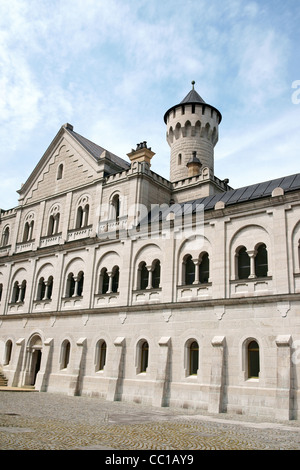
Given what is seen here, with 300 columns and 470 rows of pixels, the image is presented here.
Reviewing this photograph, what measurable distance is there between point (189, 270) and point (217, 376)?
22.5 feet

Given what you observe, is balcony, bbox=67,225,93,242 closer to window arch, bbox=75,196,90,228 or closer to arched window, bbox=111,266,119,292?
window arch, bbox=75,196,90,228

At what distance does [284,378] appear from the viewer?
19.5 m

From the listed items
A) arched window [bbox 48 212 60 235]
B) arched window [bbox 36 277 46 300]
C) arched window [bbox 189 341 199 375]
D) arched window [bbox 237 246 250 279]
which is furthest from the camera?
arched window [bbox 48 212 60 235]

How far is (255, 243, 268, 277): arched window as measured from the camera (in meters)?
22.9

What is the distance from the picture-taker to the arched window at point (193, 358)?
23891 millimetres

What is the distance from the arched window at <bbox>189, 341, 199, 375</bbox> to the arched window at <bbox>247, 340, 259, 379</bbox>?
3.23 metres

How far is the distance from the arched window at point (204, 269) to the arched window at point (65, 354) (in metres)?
12.1

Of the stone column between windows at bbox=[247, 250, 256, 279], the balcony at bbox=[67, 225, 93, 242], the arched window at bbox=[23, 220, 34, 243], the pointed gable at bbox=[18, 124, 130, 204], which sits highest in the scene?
the pointed gable at bbox=[18, 124, 130, 204]

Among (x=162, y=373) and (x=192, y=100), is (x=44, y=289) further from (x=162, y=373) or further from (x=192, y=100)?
(x=192, y=100)

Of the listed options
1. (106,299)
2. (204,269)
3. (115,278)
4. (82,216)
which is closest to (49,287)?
(82,216)

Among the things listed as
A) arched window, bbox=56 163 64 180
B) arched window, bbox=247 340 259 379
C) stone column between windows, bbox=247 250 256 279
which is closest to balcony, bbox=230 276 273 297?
stone column between windows, bbox=247 250 256 279

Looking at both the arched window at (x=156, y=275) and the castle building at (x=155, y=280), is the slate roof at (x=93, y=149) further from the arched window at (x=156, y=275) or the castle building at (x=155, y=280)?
the arched window at (x=156, y=275)

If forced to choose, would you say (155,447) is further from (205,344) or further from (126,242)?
(126,242)

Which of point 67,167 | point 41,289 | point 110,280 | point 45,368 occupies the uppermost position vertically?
point 67,167
